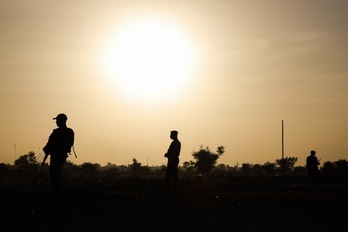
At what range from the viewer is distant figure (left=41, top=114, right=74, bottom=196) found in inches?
555

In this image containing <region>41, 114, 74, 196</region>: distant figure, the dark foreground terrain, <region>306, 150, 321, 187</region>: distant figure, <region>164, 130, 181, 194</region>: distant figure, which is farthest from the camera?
<region>306, 150, 321, 187</region>: distant figure

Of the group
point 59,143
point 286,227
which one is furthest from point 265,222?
point 59,143

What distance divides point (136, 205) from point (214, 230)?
182 inches

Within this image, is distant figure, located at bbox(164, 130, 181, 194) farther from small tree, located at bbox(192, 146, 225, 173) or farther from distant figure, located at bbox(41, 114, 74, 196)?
small tree, located at bbox(192, 146, 225, 173)

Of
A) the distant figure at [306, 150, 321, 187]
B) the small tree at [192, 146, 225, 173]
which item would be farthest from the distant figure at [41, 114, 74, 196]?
the small tree at [192, 146, 225, 173]

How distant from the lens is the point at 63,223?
9.84m

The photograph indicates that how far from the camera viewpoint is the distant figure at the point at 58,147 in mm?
14094

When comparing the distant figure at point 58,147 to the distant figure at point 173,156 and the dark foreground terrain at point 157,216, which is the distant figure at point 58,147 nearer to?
the dark foreground terrain at point 157,216

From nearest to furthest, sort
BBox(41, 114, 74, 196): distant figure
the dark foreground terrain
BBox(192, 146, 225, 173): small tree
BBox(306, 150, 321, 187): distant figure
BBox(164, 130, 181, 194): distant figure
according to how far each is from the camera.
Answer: the dark foreground terrain, BBox(41, 114, 74, 196): distant figure, BBox(164, 130, 181, 194): distant figure, BBox(306, 150, 321, 187): distant figure, BBox(192, 146, 225, 173): small tree

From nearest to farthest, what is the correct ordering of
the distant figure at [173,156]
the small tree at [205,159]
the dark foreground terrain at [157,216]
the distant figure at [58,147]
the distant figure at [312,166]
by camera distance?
the dark foreground terrain at [157,216], the distant figure at [58,147], the distant figure at [173,156], the distant figure at [312,166], the small tree at [205,159]

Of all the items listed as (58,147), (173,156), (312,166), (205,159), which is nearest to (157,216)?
(58,147)

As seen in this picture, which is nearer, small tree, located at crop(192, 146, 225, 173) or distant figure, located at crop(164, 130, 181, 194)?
distant figure, located at crop(164, 130, 181, 194)

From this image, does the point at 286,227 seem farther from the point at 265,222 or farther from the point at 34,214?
the point at 34,214

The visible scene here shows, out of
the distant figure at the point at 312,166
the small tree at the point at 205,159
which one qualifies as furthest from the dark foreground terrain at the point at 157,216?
the small tree at the point at 205,159
